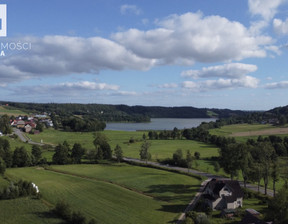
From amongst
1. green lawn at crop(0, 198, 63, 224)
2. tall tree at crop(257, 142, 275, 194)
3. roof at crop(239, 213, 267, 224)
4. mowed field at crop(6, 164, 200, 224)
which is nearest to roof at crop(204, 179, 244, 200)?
mowed field at crop(6, 164, 200, 224)

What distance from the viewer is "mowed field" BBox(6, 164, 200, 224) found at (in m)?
31.7

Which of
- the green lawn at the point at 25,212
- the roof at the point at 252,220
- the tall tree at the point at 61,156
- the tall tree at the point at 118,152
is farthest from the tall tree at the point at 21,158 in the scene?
the roof at the point at 252,220

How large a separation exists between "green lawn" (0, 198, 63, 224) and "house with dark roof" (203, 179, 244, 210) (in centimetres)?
2126

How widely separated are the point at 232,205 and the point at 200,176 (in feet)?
50.7

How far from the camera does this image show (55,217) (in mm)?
29484

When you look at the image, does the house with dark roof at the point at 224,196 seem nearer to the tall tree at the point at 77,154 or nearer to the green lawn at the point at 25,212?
the green lawn at the point at 25,212

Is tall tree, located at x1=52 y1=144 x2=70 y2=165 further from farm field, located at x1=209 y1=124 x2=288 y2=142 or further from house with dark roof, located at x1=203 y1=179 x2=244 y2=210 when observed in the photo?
farm field, located at x1=209 y1=124 x2=288 y2=142

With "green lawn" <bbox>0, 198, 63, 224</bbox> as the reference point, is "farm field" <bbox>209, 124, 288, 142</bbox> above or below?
above

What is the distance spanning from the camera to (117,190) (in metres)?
41.2

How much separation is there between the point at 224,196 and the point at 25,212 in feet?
90.5

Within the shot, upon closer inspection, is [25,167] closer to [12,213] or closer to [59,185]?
[59,185]

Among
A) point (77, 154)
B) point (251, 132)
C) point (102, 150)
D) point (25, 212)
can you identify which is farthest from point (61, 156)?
point (251, 132)

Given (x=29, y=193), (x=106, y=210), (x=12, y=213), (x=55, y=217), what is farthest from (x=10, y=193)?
(x=106, y=210)

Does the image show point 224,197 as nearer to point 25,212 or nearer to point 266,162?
point 266,162
